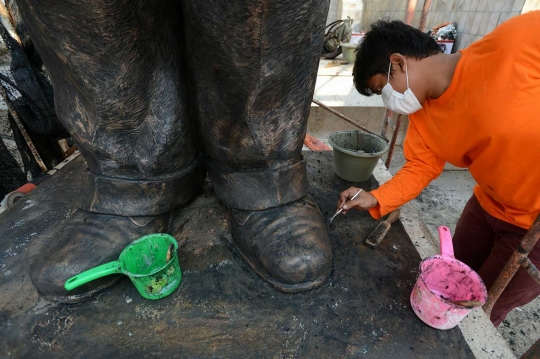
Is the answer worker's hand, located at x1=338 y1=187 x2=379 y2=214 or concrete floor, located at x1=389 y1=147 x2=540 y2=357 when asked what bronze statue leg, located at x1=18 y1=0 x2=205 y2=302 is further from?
concrete floor, located at x1=389 y1=147 x2=540 y2=357

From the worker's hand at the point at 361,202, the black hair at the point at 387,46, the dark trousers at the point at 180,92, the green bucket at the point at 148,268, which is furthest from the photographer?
the worker's hand at the point at 361,202

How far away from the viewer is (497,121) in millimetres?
965

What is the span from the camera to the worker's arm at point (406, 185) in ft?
3.94

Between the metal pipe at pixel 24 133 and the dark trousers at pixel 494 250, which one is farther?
the metal pipe at pixel 24 133

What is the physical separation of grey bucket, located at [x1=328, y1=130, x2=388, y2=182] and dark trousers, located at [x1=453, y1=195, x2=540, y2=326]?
1.63 feet

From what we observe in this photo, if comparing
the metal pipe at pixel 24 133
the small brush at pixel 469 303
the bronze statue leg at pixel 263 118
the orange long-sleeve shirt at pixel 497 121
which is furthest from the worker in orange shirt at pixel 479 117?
the metal pipe at pixel 24 133

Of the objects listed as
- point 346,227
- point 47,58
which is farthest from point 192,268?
point 47,58

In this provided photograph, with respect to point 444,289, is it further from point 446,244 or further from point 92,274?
point 92,274

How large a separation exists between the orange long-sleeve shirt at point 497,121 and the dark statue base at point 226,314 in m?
0.35

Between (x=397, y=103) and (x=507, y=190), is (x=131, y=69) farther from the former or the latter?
(x=507, y=190)

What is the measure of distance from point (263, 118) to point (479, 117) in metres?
0.71

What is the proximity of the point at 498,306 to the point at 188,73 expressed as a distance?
1.48m

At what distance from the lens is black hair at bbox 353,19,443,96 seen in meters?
1.08

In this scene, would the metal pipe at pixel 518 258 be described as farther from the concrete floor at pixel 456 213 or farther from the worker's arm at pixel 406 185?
the concrete floor at pixel 456 213
